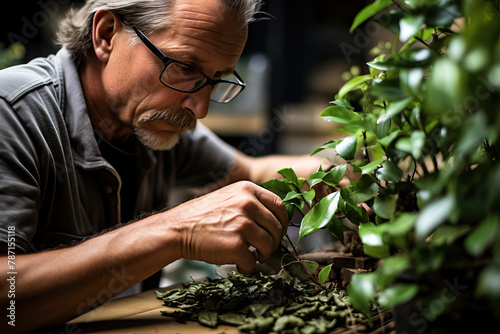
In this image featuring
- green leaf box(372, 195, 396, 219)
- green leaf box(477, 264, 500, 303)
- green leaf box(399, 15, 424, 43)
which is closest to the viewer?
green leaf box(477, 264, 500, 303)

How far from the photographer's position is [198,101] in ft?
3.34

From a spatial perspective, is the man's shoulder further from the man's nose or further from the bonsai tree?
the bonsai tree

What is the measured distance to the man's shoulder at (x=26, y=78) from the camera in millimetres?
872

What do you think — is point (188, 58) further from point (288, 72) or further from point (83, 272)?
point (288, 72)

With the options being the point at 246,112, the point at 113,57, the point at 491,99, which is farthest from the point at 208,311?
the point at 246,112

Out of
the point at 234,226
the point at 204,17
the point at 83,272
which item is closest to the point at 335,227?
the point at 234,226

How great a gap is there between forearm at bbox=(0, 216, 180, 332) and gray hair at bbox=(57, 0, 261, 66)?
526mm

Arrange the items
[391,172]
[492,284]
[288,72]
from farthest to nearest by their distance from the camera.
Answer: [288,72] → [391,172] → [492,284]

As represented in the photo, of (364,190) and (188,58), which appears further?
(188,58)

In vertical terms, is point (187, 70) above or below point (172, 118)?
above

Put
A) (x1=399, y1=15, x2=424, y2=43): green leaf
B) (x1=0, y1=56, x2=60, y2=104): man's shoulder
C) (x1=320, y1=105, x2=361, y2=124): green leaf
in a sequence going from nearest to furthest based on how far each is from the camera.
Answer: (x1=399, y1=15, x2=424, y2=43): green leaf, (x1=320, y1=105, x2=361, y2=124): green leaf, (x1=0, y1=56, x2=60, y2=104): man's shoulder

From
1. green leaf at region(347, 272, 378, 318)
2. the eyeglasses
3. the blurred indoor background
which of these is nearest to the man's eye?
the eyeglasses

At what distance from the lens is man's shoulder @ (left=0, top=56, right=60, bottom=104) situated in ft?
2.86

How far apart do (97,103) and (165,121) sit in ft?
0.73
